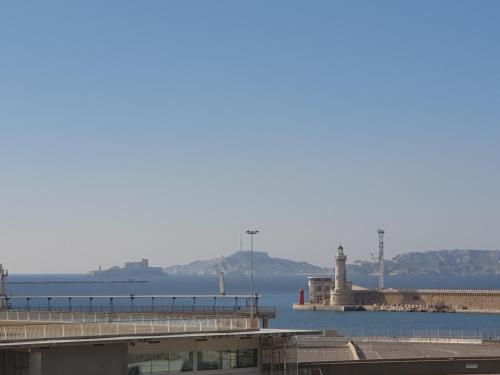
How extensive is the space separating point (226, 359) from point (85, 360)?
6411 mm

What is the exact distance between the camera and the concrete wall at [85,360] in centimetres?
3322

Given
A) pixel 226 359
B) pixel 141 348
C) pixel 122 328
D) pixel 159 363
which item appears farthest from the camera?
pixel 122 328

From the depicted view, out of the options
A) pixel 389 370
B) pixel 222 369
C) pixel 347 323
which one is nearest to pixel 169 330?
pixel 222 369

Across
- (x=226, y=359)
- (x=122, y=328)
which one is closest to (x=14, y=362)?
(x=122, y=328)

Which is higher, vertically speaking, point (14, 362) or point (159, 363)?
point (14, 362)

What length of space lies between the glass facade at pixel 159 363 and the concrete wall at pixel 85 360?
56cm

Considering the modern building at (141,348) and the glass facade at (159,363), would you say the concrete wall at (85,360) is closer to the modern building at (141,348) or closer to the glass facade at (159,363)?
the modern building at (141,348)

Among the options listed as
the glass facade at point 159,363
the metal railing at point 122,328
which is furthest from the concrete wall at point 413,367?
the glass facade at point 159,363

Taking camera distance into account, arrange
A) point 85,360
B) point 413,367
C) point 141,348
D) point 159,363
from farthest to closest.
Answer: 1. point 413,367
2. point 159,363
3. point 141,348
4. point 85,360

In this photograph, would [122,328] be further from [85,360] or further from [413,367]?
[413,367]

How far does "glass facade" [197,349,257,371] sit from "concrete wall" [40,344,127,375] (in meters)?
3.69

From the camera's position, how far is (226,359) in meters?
38.2

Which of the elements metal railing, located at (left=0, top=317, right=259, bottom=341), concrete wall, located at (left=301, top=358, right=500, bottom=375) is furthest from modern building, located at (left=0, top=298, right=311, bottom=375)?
concrete wall, located at (left=301, top=358, right=500, bottom=375)

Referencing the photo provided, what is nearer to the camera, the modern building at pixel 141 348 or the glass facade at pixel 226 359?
the modern building at pixel 141 348
